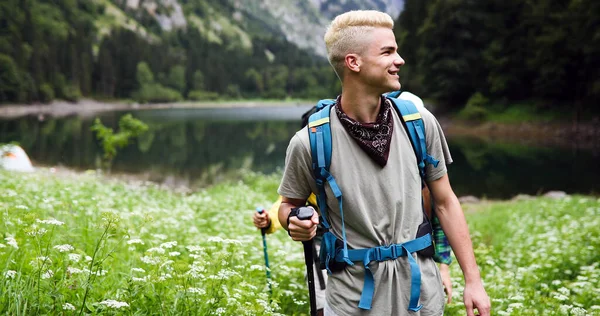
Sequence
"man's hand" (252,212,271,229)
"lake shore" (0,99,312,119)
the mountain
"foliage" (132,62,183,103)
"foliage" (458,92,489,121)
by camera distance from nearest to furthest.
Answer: "man's hand" (252,212,271,229) < "foliage" (458,92,489,121) < "lake shore" (0,99,312,119) < the mountain < "foliage" (132,62,183,103)

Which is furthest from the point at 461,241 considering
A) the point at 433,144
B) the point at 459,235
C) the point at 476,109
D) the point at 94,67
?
the point at 94,67

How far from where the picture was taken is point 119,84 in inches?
5659

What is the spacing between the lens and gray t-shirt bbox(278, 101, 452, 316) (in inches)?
96.7

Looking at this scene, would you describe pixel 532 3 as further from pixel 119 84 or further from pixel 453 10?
pixel 119 84

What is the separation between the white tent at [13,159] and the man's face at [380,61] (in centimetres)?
2082

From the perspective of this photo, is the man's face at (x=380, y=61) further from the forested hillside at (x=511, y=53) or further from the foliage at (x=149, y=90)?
the foliage at (x=149, y=90)

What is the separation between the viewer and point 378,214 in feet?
8.12

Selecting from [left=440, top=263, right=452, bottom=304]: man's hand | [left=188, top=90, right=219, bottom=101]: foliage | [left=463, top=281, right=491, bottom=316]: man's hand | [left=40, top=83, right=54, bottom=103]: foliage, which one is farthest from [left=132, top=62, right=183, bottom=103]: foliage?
[left=463, top=281, right=491, bottom=316]: man's hand

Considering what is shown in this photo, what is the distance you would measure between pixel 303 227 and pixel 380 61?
0.90 meters

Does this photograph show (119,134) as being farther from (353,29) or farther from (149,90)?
(149,90)

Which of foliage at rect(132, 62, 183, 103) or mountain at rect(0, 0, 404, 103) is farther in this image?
foliage at rect(132, 62, 183, 103)

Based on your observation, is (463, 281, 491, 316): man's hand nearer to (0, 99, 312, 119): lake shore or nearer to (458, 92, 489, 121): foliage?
(458, 92, 489, 121): foliage

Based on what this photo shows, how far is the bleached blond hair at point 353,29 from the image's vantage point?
2539mm

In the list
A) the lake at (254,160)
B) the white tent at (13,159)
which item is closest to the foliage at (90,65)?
the lake at (254,160)
